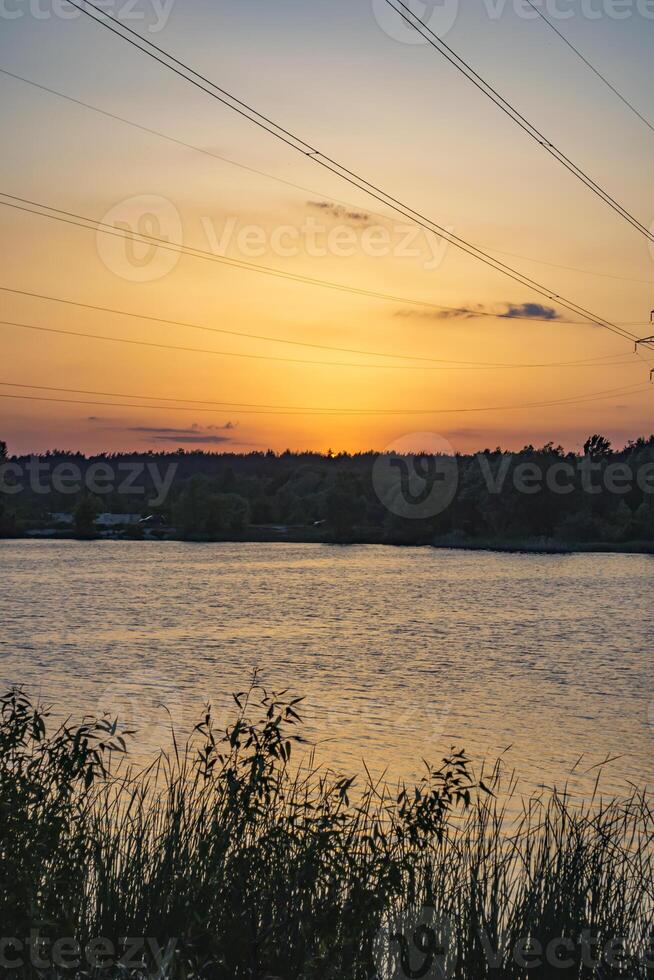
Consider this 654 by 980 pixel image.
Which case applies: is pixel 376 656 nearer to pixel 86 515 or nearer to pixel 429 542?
pixel 429 542

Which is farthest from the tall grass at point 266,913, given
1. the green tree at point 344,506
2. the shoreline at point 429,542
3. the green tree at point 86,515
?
the green tree at point 86,515

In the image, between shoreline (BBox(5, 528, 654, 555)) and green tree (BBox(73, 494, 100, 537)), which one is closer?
shoreline (BBox(5, 528, 654, 555))

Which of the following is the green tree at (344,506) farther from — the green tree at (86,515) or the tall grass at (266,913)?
the tall grass at (266,913)

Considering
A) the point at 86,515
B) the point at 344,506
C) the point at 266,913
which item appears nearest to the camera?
the point at 266,913

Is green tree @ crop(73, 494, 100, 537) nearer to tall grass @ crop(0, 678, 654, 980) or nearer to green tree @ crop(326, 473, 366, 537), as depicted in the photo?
green tree @ crop(326, 473, 366, 537)

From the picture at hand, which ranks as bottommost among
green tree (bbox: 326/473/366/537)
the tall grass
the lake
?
the lake

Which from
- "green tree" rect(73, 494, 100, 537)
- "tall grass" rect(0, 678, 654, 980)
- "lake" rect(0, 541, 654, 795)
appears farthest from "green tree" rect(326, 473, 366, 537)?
"tall grass" rect(0, 678, 654, 980)

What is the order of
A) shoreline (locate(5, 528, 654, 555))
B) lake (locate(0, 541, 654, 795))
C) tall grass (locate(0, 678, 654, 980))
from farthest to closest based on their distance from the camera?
shoreline (locate(5, 528, 654, 555)), lake (locate(0, 541, 654, 795)), tall grass (locate(0, 678, 654, 980))

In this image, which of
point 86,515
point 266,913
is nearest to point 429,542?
point 86,515

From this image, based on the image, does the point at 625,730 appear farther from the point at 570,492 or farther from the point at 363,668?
the point at 570,492

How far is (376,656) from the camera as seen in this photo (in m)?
48.1

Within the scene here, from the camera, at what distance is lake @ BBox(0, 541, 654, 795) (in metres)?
28.0

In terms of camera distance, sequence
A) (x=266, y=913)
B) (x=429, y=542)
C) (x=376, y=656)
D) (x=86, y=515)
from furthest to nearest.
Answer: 1. (x=86, y=515)
2. (x=429, y=542)
3. (x=376, y=656)
4. (x=266, y=913)

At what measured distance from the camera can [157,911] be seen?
9148 mm
